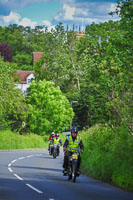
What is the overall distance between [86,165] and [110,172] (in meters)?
4.80

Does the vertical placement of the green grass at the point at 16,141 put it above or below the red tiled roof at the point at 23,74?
below

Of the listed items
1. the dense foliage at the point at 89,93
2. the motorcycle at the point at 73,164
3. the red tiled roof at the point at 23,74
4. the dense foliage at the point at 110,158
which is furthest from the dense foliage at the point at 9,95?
the red tiled roof at the point at 23,74

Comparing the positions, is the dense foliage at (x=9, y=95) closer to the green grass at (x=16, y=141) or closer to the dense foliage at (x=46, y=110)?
the green grass at (x=16, y=141)

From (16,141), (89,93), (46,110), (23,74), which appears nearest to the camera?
(16,141)

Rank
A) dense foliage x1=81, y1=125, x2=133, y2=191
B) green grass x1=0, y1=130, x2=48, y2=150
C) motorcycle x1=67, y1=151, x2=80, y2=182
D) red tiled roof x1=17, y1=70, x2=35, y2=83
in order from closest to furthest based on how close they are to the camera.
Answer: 1. dense foliage x1=81, y1=125, x2=133, y2=191
2. motorcycle x1=67, y1=151, x2=80, y2=182
3. green grass x1=0, y1=130, x2=48, y2=150
4. red tiled roof x1=17, y1=70, x2=35, y2=83

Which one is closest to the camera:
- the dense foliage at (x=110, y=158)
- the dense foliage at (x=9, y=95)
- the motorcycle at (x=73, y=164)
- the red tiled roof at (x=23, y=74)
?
the dense foliage at (x=110, y=158)

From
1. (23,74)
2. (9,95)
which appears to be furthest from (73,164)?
(23,74)

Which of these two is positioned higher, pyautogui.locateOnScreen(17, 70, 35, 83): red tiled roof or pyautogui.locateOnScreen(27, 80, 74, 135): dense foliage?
pyautogui.locateOnScreen(17, 70, 35, 83): red tiled roof

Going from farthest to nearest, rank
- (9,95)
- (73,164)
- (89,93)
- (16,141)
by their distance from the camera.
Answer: (89,93)
(16,141)
(9,95)
(73,164)

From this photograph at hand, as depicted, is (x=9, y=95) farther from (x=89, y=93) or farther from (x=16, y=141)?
(x=89, y=93)

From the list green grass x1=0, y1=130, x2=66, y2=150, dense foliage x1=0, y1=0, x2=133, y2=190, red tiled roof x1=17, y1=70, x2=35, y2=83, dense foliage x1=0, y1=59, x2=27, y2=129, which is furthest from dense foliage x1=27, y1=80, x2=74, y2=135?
red tiled roof x1=17, y1=70, x2=35, y2=83

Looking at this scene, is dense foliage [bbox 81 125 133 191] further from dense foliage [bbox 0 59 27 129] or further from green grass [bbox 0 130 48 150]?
green grass [bbox 0 130 48 150]

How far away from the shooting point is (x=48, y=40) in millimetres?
79125

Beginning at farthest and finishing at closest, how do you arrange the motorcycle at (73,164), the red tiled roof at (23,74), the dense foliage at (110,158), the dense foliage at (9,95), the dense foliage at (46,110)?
the red tiled roof at (23,74) < the dense foliage at (46,110) < the dense foliage at (9,95) < the motorcycle at (73,164) < the dense foliage at (110,158)
